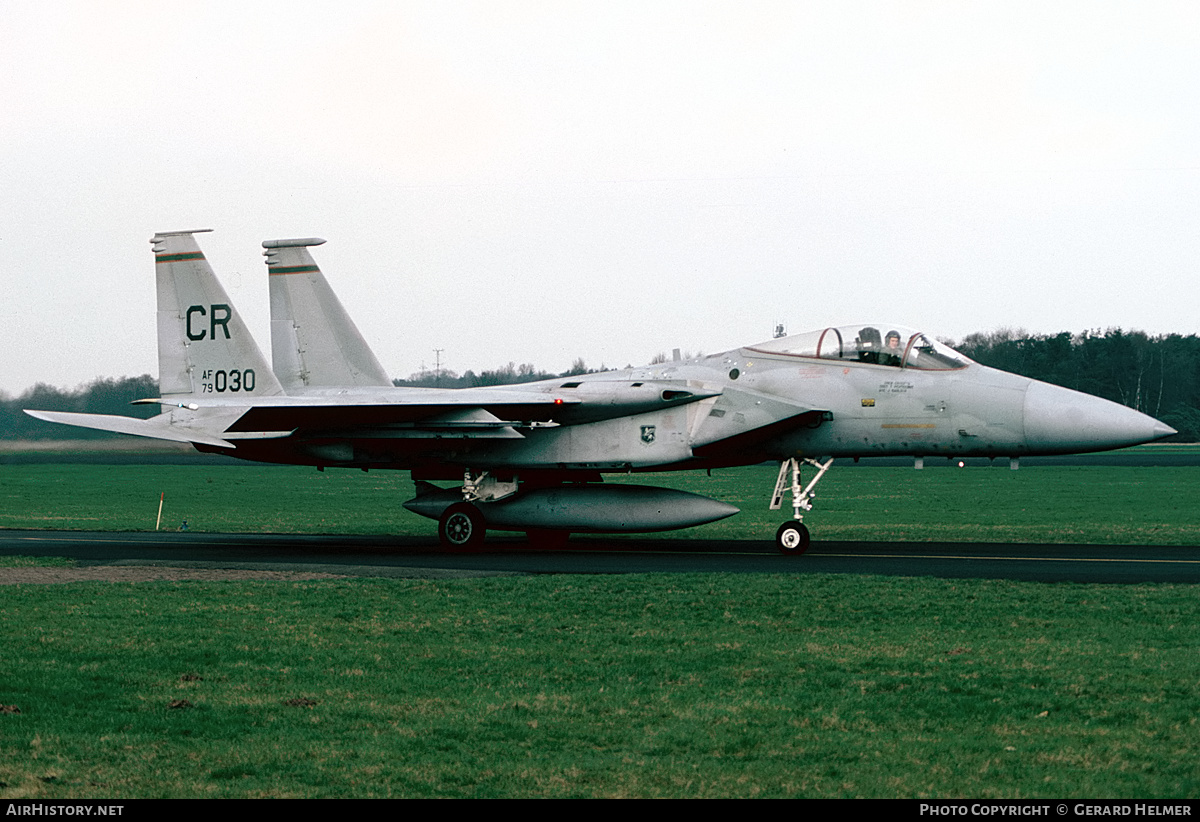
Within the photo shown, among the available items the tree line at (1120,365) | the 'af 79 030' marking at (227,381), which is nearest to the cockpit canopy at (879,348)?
the 'af 79 030' marking at (227,381)

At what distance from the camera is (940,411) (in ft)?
59.9

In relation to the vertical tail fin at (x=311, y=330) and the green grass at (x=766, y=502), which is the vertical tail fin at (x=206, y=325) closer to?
the vertical tail fin at (x=311, y=330)

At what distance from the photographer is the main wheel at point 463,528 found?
20344 mm

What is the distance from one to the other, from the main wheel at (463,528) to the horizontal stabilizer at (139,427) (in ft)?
14.3

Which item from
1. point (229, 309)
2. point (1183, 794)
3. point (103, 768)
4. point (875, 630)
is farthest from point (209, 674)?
point (229, 309)

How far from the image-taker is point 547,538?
2138 cm

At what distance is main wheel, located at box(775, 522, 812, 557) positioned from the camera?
1794cm

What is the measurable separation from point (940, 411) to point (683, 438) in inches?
158

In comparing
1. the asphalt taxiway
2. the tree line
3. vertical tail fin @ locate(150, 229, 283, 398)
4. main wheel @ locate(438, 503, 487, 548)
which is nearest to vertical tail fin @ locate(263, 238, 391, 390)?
vertical tail fin @ locate(150, 229, 283, 398)

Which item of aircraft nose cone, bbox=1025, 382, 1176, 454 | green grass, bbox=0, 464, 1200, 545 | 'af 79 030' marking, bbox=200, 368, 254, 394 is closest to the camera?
aircraft nose cone, bbox=1025, 382, 1176, 454

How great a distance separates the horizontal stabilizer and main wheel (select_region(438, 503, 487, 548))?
435 cm

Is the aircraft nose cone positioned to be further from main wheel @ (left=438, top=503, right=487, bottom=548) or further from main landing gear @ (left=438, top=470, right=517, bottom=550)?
main wheel @ (left=438, top=503, right=487, bottom=548)

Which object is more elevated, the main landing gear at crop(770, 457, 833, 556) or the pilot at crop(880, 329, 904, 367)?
the pilot at crop(880, 329, 904, 367)
